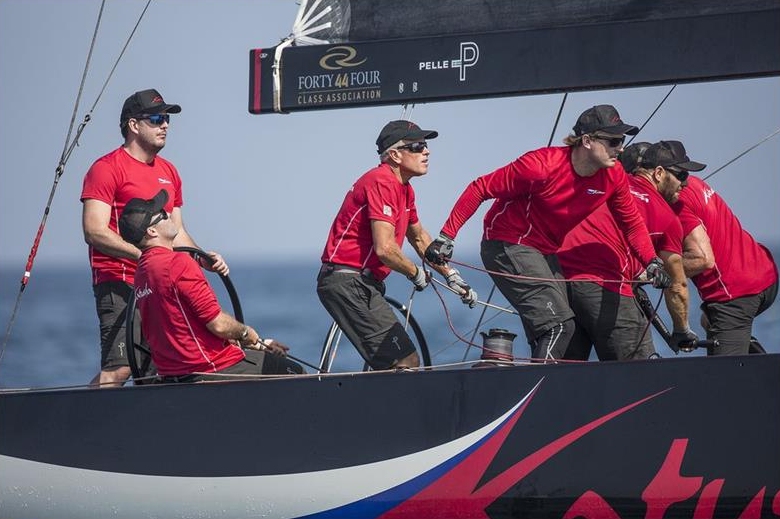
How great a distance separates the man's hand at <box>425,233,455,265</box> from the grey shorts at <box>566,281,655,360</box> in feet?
2.19

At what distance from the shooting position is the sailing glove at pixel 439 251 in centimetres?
465

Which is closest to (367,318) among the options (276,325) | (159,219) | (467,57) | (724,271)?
(159,219)

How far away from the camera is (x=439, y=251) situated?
4.65 metres

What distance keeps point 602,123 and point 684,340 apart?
2.69ft

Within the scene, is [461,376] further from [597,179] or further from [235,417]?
[597,179]

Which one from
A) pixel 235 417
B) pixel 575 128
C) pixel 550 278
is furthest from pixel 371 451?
pixel 575 128

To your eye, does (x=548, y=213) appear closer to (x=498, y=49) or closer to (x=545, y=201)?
(x=545, y=201)

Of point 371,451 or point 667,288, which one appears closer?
point 371,451

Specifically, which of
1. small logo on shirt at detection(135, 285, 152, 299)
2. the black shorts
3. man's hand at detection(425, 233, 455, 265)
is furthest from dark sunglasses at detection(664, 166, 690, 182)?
small logo on shirt at detection(135, 285, 152, 299)

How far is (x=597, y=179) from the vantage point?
4984mm

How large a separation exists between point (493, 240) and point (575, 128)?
500mm

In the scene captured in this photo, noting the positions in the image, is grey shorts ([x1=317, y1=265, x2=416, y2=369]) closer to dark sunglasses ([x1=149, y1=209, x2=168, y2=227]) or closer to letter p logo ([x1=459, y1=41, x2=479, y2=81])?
dark sunglasses ([x1=149, y1=209, x2=168, y2=227])

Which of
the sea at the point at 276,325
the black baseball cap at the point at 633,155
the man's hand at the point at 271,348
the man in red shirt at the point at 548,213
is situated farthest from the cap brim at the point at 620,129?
the man's hand at the point at 271,348

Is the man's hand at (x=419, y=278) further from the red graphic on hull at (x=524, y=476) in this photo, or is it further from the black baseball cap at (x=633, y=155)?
the black baseball cap at (x=633, y=155)
